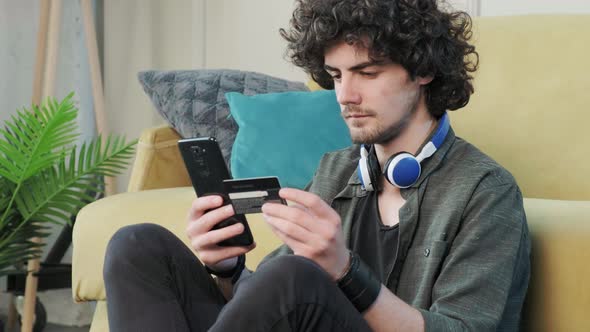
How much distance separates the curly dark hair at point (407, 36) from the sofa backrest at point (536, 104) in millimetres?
568

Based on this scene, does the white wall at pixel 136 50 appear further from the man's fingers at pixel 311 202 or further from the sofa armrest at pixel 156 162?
the man's fingers at pixel 311 202

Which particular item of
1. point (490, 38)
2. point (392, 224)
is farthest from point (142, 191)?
point (392, 224)

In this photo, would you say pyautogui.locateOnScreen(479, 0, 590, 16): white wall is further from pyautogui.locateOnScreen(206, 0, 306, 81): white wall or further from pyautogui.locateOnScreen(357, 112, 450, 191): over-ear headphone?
pyautogui.locateOnScreen(357, 112, 450, 191): over-ear headphone

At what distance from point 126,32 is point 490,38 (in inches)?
64.9

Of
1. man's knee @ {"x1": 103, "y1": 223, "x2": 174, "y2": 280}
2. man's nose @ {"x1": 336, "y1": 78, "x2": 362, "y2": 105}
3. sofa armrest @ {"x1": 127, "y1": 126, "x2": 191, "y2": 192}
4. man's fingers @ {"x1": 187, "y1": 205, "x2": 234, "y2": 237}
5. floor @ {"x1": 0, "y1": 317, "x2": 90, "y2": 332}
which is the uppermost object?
man's nose @ {"x1": 336, "y1": 78, "x2": 362, "y2": 105}

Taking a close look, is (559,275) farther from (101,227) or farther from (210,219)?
(101,227)

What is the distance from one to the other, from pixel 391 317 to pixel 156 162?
1395 millimetres

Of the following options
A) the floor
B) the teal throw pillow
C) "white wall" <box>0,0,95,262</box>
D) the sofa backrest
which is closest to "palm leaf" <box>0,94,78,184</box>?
the teal throw pillow

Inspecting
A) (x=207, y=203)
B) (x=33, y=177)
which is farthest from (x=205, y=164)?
(x=33, y=177)

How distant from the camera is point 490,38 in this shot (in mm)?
2268

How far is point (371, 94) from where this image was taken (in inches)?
57.0

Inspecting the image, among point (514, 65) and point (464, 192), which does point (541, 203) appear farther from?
point (514, 65)

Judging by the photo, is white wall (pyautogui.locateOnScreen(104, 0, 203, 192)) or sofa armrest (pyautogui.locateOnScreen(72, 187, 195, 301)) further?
white wall (pyautogui.locateOnScreen(104, 0, 203, 192))

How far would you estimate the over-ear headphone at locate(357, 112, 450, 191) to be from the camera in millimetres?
1412
